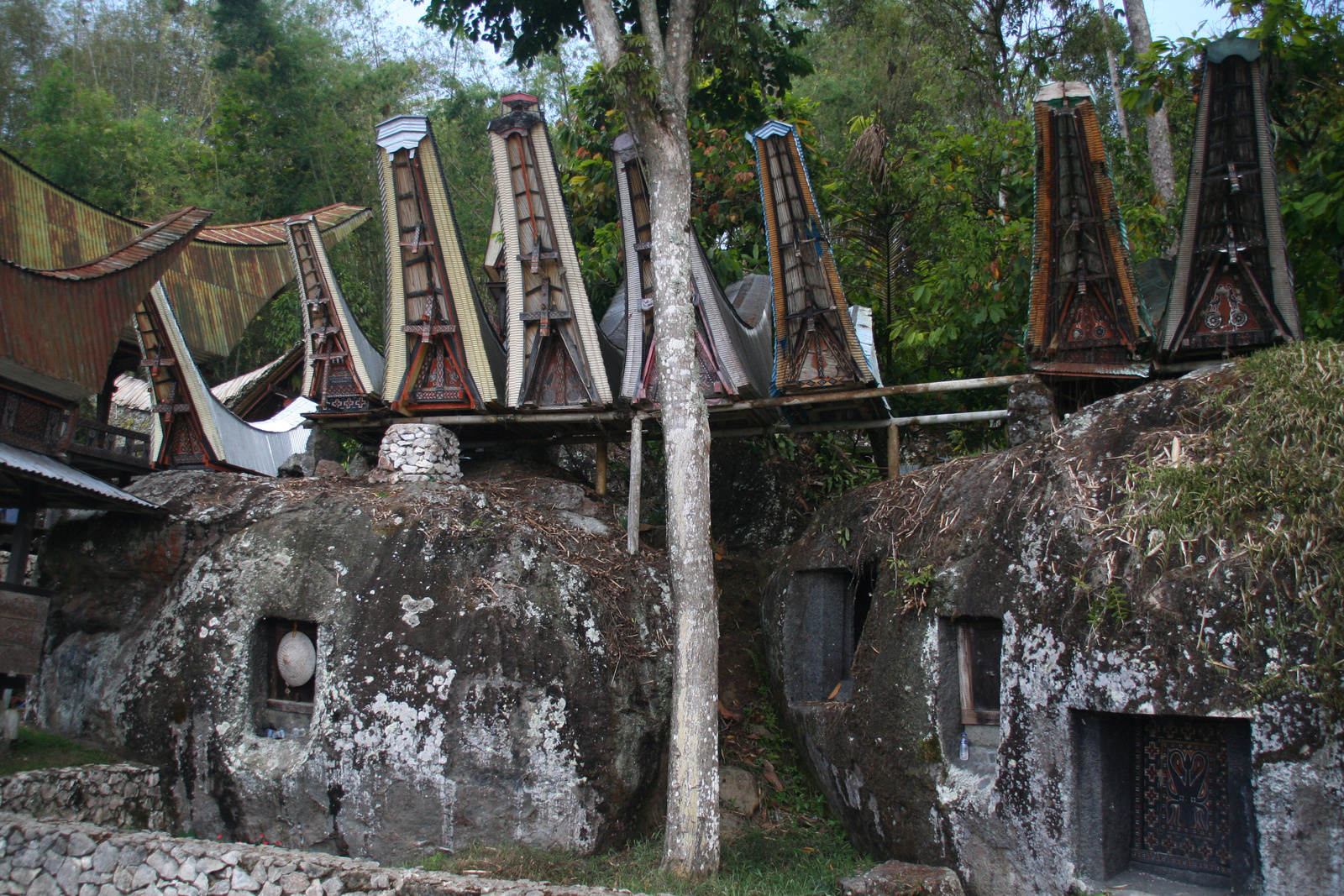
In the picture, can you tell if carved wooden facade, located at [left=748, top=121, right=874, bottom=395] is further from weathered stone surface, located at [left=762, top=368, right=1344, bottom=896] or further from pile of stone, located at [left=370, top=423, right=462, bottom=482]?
pile of stone, located at [left=370, top=423, right=462, bottom=482]

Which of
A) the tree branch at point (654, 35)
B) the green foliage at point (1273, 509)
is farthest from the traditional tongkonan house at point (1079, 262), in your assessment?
the tree branch at point (654, 35)

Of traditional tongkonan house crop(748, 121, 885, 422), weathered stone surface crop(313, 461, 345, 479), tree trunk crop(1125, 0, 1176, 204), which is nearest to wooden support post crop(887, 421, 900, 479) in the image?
traditional tongkonan house crop(748, 121, 885, 422)

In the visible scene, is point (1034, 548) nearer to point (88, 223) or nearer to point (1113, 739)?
point (1113, 739)

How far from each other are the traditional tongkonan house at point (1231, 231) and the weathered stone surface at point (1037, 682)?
169 cm

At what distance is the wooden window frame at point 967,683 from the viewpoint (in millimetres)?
7926

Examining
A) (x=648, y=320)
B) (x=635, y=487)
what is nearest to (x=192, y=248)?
(x=648, y=320)

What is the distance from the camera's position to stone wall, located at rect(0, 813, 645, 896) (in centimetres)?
679

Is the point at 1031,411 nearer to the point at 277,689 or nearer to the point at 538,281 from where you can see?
the point at 538,281

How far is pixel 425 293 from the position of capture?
11656 mm

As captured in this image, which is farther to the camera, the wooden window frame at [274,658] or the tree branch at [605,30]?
the wooden window frame at [274,658]

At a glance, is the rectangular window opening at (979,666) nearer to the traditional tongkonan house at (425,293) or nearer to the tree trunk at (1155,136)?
the traditional tongkonan house at (425,293)

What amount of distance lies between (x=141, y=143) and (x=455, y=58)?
8.21 m

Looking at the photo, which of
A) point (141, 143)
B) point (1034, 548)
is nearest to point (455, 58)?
point (141, 143)

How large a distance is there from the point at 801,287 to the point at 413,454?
4798 mm
